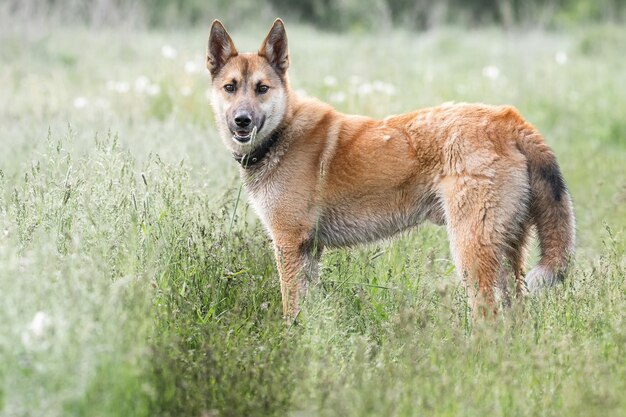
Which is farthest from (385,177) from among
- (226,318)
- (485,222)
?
(226,318)

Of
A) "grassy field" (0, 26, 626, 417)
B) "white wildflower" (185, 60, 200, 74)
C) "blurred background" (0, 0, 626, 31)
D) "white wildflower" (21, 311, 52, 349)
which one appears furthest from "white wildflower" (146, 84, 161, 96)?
"blurred background" (0, 0, 626, 31)

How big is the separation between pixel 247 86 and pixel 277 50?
1.30 ft

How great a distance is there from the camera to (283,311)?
496 cm

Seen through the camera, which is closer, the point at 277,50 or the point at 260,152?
the point at 260,152

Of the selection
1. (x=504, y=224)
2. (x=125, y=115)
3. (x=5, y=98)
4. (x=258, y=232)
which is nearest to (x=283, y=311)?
(x=258, y=232)

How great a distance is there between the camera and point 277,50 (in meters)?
5.46

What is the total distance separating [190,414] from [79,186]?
197 centimetres

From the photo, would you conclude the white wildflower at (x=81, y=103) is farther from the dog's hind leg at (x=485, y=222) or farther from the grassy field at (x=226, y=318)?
the dog's hind leg at (x=485, y=222)

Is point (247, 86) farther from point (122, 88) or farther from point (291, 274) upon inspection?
point (122, 88)

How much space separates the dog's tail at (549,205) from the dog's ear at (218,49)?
6.50ft

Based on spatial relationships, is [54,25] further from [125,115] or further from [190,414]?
[190,414]

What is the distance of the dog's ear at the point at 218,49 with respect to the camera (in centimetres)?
537

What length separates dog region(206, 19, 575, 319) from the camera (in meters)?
4.60

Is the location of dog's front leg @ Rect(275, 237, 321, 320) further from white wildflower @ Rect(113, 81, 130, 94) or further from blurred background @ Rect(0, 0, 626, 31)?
blurred background @ Rect(0, 0, 626, 31)
